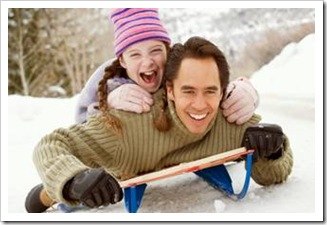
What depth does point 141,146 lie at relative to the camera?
1.12 metres

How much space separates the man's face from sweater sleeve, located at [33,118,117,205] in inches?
5.9

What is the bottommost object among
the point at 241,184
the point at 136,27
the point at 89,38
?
the point at 241,184

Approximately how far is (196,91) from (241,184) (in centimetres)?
26

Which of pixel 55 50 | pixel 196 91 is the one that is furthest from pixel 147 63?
pixel 55 50

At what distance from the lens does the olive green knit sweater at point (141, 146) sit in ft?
3.57

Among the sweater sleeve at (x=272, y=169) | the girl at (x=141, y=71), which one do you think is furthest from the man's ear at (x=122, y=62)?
the sweater sleeve at (x=272, y=169)

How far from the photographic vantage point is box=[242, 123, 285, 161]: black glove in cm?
109

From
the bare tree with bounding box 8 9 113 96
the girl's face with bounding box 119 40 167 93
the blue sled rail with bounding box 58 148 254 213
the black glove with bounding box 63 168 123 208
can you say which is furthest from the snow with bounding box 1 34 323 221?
the bare tree with bounding box 8 9 113 96

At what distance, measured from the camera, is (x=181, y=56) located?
3.53 feet

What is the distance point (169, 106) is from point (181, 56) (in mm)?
102

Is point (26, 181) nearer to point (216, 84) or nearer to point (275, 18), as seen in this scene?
point (216, 84)

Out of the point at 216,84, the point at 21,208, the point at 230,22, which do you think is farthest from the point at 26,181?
the point at 230,22

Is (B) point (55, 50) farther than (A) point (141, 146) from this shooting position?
Yes

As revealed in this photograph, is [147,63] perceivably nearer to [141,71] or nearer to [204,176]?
[141,71]
